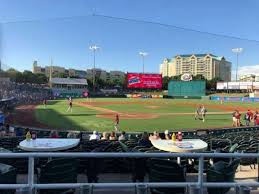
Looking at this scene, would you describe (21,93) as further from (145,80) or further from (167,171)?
(167,171)

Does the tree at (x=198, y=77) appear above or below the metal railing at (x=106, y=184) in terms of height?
above

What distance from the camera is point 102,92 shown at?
8238 centimetres

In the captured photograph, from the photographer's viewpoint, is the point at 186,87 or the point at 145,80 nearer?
the point at 186,87

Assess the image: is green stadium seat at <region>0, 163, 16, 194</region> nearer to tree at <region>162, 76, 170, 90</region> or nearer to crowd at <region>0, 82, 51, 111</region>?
crowd at <region>0, 82, 51, 111</region>

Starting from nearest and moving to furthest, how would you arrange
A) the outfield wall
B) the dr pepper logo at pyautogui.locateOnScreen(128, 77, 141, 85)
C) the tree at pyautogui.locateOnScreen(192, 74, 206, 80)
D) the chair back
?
the chair back, the tree at pyautogui.locateOnScreen(192, 74, 206, 80), the dr pepper logo at pyautogui.locateOnScreen(128, 77, 141, 85), the outfield wall

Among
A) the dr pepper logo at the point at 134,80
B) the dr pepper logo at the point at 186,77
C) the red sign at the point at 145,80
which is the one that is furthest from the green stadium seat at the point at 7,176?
the dr pepper logo at the point at 134,80

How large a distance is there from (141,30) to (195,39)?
10.7 feet

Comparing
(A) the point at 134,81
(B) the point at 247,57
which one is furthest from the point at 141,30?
(A) the point at 134,81

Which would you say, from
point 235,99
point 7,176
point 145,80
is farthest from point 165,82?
point 235,99

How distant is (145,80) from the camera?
34094 millimetres

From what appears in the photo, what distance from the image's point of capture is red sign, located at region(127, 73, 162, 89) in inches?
1269

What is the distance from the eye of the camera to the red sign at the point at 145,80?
32.2 m

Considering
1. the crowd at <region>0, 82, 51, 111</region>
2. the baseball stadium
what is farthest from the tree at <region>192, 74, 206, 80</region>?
the crowd at <region>0, 82, 51, 111</region>

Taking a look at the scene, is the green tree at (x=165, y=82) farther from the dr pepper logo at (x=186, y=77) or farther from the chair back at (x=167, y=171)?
the chair back at (x=167, y=171)
